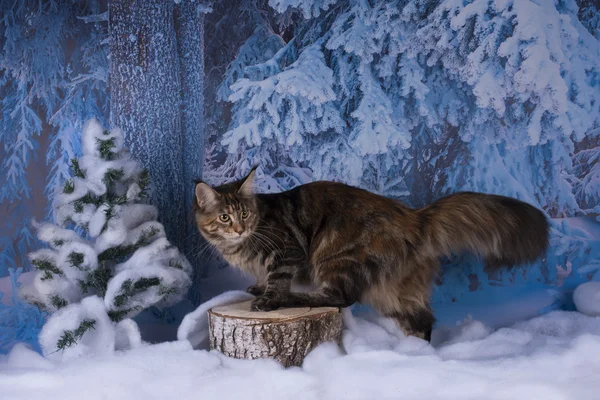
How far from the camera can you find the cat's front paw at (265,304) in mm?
2414

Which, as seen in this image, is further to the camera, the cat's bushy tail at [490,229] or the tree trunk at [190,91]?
the tree trunk at [190,91]

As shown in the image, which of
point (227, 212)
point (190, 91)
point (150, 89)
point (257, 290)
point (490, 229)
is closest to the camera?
point (227, 212)

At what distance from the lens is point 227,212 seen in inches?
99.7

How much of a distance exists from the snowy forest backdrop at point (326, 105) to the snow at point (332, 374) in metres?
0.84

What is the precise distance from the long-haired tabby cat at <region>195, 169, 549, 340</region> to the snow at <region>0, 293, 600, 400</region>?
269mm

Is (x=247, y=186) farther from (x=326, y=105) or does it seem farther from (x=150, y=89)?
(x=150, y=89)

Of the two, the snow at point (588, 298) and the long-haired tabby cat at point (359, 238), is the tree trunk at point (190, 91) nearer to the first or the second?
the long-haired tabby cat at point (359, 238)

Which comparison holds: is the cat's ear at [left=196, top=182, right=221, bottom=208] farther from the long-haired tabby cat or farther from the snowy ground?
the snowy ground

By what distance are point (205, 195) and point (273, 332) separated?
725 millimetres

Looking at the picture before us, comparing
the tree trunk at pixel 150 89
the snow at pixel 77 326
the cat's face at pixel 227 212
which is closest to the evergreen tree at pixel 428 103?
the tree trunk at pixel 150 89

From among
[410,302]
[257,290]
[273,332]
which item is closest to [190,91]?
[257,290]

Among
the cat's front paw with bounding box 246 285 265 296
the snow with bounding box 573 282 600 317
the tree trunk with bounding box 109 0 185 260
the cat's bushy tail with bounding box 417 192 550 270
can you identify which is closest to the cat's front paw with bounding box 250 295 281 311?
the cat's front paw with bounding box 246 285 265 296

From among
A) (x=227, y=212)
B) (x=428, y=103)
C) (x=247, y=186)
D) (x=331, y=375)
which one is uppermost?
(x=428, y=103)

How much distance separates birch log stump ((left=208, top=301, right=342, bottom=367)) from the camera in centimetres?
229
